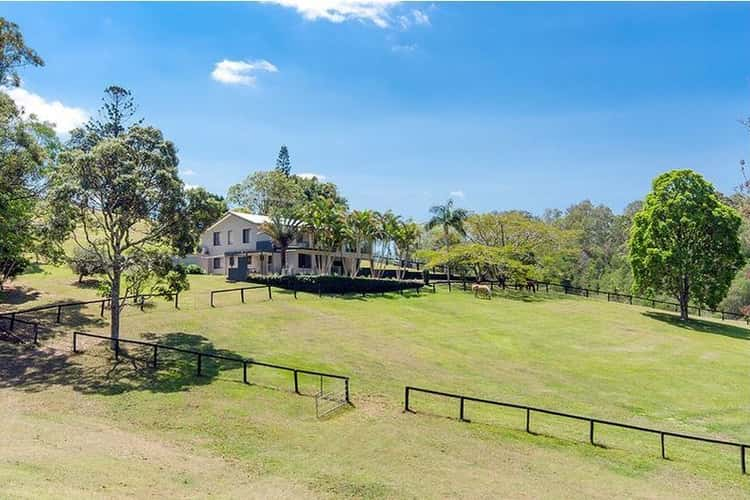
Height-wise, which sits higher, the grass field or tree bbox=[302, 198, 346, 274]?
tree bbox=[302, 198, 346, 274]

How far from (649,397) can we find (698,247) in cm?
2644

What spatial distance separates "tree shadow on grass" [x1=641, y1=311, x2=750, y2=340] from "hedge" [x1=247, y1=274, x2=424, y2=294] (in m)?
23.0

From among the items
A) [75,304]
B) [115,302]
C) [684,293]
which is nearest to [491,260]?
[684,293]

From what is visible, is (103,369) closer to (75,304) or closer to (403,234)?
(75,304)

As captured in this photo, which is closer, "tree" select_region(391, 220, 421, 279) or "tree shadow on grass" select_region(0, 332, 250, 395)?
"tree shadow on grass" select_region(0, 332, 250, 395)

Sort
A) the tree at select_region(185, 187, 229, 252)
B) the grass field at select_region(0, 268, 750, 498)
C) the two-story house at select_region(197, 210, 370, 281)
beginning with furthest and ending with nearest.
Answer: the two-story house at select_region(197, 210, 370, 281) → the tree at select_region(185, 187, 229, 252) → the grass field at select_region(0, 268, 750, 498)

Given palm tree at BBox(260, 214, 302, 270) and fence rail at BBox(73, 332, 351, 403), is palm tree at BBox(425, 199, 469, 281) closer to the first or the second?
palm tree at BBox(260, 214, 302, 270)

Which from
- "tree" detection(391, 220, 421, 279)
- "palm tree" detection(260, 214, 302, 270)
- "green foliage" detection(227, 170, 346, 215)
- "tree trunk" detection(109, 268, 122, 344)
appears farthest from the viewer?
"green foliage" detection(227, 170, 346, 215)

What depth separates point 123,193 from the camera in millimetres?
20203

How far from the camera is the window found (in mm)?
48344

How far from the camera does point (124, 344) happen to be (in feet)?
69.4

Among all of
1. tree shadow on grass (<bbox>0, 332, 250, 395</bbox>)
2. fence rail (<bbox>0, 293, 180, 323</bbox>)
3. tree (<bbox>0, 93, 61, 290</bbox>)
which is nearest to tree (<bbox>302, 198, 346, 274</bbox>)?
fence rail (<bbox>0, 293, 180, 323</bbox>)

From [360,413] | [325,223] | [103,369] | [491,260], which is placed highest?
[325,223]

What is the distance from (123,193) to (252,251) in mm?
27863
